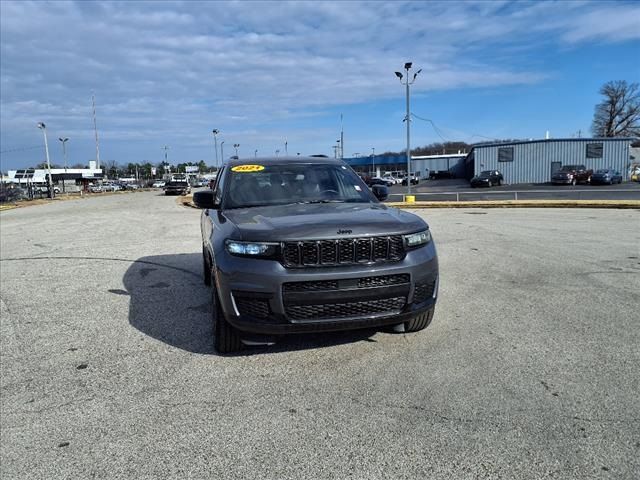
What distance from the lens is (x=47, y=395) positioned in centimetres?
352

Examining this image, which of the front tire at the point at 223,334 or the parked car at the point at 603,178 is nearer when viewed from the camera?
the front tire at the point at 223,334

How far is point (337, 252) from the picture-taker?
359 centimetres

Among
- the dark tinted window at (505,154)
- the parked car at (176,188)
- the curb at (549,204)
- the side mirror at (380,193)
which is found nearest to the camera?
the side mirror at (380,193)

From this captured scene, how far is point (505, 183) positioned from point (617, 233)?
40.2 metres

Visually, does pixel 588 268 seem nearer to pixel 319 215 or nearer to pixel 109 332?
pixel 319 215

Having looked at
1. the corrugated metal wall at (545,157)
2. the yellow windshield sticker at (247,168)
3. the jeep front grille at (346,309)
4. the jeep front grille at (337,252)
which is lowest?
the jeep front grille at (346,309)

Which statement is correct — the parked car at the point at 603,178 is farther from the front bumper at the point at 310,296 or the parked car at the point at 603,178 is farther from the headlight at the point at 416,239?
the front bumper at the point at 310,296

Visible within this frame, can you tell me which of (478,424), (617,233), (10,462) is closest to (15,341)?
(10,462)

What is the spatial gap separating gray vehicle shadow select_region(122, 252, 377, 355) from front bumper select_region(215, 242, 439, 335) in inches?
24.3

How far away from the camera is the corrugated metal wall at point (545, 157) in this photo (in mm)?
47781

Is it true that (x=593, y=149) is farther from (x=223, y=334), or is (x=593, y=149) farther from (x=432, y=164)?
(x=223, y=334)

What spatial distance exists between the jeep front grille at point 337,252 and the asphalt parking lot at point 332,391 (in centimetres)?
84

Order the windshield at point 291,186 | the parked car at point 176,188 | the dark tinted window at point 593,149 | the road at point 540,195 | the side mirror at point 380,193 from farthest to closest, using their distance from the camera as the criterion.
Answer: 1. the parked car at point 176,188
2. the dark tinted window at point 593,149
3. the road at point 540,195
4. the side mirror at point 380,193
5. the windshield at point 291,186

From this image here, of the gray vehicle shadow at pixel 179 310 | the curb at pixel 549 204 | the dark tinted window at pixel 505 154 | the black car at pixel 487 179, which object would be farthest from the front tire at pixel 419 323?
the dark tinted window at pixel 505 154
